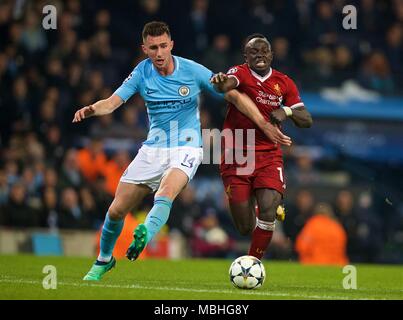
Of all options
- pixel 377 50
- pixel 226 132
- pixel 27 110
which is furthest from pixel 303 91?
pixel 226 132

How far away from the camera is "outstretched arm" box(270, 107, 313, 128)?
10.4 metres

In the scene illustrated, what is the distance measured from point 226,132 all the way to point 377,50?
1161cm

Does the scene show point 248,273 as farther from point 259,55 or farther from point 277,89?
point 259,55

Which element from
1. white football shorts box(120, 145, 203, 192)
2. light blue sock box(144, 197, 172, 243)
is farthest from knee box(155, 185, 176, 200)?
white football shorts box(120, 145, 203, 192)

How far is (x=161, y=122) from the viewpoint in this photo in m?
10.5

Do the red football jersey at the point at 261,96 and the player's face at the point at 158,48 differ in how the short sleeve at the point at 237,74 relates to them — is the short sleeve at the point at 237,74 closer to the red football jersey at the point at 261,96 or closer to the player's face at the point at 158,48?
the red football jersey at the point at 261,96

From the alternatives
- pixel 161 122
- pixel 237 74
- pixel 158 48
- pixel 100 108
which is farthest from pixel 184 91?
pixel 100 108

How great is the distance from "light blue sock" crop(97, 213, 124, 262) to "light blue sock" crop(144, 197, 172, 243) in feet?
2.15

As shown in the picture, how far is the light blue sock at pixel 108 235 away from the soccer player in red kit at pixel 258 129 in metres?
1.20

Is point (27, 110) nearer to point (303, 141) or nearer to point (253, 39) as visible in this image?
point (303, 141)

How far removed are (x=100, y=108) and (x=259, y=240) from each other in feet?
6.54

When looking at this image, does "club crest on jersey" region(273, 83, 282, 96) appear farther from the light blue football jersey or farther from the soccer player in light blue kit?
the light blue football jersey

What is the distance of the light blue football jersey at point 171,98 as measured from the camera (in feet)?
34.4
